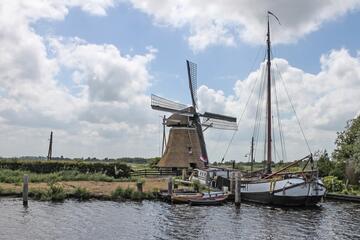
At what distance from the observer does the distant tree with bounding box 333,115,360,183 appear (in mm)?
46594

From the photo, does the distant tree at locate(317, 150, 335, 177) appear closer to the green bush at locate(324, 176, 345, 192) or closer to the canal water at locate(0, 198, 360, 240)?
the green bush at locate(324, 176, 345, 192)

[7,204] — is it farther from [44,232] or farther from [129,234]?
[129,234]

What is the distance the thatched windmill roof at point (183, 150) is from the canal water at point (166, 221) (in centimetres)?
2278

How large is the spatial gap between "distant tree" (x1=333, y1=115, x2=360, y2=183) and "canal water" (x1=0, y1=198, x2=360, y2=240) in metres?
11.3

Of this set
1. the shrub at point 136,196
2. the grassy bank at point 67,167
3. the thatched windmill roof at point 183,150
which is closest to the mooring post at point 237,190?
the shrub at point 136,196

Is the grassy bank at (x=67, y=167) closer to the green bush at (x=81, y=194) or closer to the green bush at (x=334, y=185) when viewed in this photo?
the green bush at (x=81, y=194)

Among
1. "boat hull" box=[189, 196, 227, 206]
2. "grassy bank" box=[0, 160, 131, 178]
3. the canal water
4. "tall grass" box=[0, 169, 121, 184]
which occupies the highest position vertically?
"grassy bank" box=[0, 160, 131, 178]

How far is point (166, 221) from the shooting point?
2827 centimetres

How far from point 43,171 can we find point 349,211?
111 ft

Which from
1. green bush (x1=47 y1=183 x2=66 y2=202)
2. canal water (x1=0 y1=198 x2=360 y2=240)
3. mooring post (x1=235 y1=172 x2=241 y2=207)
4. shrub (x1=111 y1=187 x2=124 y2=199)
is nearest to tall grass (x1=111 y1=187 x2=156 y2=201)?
shrub (x1=111 y1=187 x2=124 y2=199)

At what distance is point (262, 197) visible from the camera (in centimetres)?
3816

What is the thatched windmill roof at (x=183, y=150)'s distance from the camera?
195ft

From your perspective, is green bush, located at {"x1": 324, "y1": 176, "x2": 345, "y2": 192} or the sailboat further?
green bush, located at {"x1": 324, "y1": 176, "x2": 345, "y2": 192}

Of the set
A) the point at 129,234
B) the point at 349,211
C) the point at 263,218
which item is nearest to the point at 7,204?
the point at 129,234
